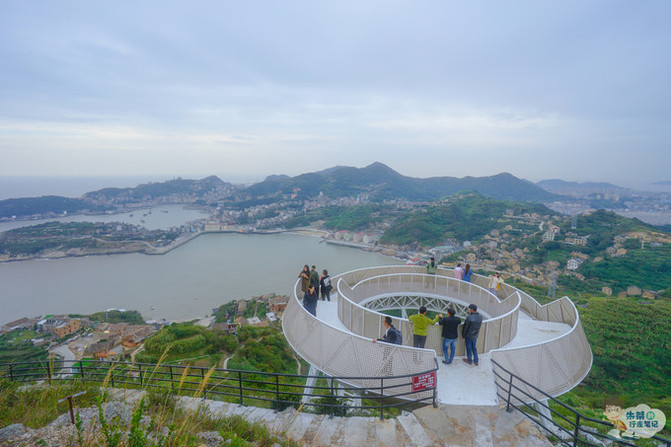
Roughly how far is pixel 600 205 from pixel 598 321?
135733 millimetres

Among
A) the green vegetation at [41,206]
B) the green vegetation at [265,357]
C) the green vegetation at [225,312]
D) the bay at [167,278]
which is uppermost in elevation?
the green vegetation at [41,206]

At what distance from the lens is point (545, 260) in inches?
1692

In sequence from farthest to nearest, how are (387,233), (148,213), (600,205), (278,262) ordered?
(600,205), (148,213), (387,233), (278,262)

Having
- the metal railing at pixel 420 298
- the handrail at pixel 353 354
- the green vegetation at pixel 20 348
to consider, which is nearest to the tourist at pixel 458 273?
the metal railing at pixel 420 298

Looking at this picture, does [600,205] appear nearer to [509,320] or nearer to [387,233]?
[387,233]

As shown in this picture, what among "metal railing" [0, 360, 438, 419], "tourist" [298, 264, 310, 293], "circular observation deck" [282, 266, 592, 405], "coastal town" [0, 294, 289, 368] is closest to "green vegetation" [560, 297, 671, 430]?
"circular observation deck" [282, 266, 592, 405]

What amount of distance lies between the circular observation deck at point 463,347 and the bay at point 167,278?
96.8 feet

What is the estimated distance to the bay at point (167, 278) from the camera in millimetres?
35344

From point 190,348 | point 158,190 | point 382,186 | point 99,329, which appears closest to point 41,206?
point 158,190

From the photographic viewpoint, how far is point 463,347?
590cm

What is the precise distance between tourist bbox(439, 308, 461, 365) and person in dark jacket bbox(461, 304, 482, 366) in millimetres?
156

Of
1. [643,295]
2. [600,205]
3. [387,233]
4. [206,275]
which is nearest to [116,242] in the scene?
[206,275]

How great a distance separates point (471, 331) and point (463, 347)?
623 mm

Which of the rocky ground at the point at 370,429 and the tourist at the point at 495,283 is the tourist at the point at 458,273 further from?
the rocky ground at the point at 370,429
